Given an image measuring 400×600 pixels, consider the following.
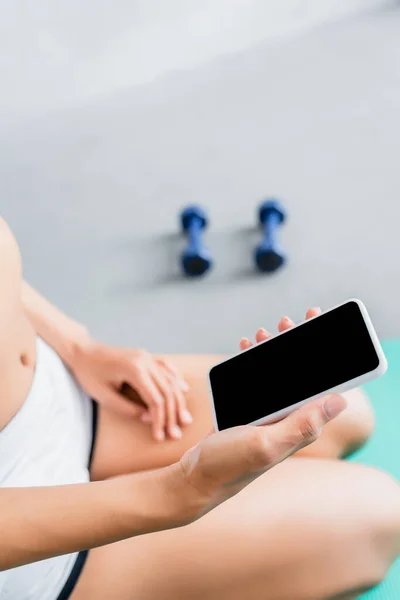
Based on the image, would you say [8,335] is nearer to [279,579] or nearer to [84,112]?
[279,579]

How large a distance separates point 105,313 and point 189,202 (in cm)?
37

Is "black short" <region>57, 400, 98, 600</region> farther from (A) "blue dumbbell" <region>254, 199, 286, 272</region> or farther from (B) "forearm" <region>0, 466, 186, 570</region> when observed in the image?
(A) "blue dumbbell" <region>254, 199, 286, 272</region>

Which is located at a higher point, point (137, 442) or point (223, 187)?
point (223, 187)

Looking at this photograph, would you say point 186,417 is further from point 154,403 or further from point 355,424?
point 355,424

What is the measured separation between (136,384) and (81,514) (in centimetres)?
30

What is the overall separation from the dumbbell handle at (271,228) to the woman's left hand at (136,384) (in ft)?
1.67

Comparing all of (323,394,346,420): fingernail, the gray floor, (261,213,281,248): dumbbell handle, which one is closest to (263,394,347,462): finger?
(323,394,346,420): fingernail

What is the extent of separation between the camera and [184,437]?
729mm

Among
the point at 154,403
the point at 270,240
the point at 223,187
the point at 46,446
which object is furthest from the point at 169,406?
the point at 223,187

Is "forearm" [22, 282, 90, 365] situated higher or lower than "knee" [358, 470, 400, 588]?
higher

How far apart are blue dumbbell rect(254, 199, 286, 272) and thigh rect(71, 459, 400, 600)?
61 cm

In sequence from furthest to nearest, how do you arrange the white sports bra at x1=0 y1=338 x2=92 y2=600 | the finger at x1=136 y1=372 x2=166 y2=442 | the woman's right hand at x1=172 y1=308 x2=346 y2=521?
the finger at x1=136 y1=372 x2=166 y2=442 → the white sports bra at x1=0 y1=338 x2=92 y2=600 → the woman's right hand at x1=172 y1=308 x2=346 y2=521

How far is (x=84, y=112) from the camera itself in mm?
1746

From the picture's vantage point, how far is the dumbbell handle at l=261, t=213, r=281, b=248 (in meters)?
1.20
